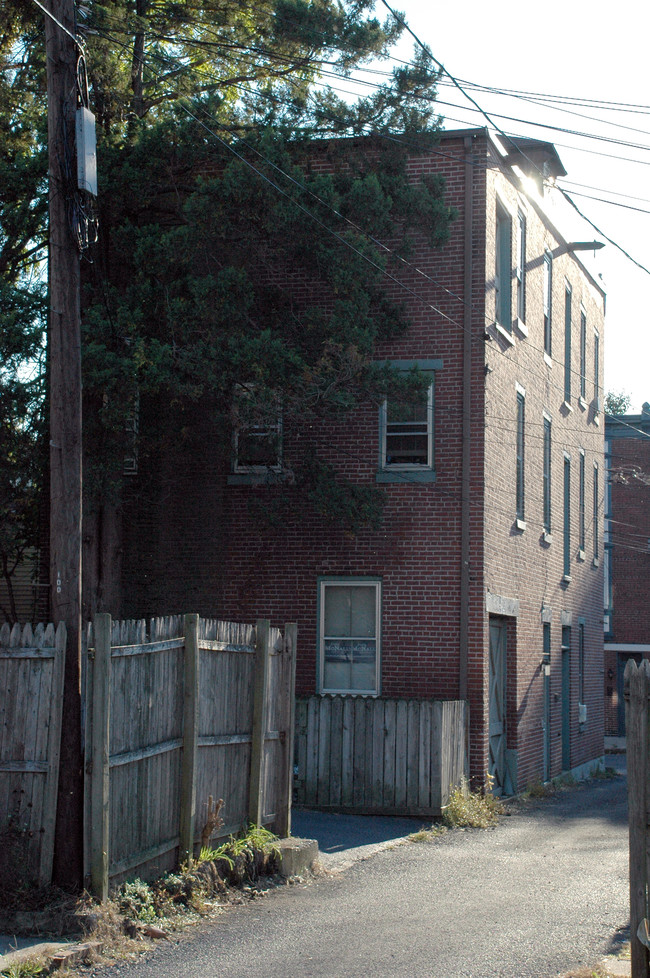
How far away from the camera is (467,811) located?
15.9m

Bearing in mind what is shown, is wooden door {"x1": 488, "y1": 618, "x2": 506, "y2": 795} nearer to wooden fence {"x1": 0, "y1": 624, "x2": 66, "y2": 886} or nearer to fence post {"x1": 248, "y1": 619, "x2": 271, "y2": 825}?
fence post {"x1": 248, "y1": 619, "x2": 271, "y2": 825}

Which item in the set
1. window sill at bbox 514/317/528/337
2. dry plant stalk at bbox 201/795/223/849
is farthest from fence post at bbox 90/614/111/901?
window sill at bbox 514/317/528/337

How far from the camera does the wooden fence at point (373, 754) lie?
15578mm

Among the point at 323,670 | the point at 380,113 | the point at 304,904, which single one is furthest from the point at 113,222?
the point at 304,904

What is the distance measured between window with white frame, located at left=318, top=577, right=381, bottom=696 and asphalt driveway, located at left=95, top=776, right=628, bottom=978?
14.4ft

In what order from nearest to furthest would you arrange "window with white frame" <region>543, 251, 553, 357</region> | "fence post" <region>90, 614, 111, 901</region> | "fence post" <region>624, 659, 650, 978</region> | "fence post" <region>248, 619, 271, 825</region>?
"fence post" <region>624, 659, 650, 978</region>
"fence post" <region>90, 614, 111, 901</region>
"fence post" <region>248, 619, 271, 825</region>
"window with white frame" <region>543, 251, 553, 357</region>

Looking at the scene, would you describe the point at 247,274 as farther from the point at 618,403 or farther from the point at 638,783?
the point at 618,403

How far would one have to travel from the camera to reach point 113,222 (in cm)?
1686

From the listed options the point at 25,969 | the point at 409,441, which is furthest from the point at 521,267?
the point at 25,969

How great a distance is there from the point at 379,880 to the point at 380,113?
10481 mm

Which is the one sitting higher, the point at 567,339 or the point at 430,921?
the point at 567,339

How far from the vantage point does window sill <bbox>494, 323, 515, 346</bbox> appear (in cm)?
1902

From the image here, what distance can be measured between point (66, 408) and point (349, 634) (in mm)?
9718

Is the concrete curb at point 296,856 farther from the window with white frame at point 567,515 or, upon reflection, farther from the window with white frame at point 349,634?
the window with white frame at point 567,515
